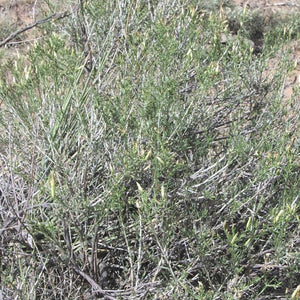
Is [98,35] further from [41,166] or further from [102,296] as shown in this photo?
[102,296]

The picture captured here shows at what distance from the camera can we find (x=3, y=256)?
2271mm

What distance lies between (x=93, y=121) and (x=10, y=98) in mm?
456

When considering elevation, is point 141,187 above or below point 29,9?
above

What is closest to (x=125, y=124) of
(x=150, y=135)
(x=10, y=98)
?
(x=150, y=135)

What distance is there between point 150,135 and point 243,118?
0.87 metres

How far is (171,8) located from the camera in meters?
3.16

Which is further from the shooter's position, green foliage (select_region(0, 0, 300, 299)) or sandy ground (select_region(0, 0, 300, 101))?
sandy ground (select_region(0, 0, 300, 101))

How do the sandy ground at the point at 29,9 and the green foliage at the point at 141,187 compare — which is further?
the sandy ground at the point at 29,9

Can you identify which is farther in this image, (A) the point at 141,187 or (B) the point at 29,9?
(B) the point at 29,9

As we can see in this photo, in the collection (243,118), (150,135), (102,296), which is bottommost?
(102,296)

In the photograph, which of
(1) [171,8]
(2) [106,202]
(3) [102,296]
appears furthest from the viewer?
(1) [171,8]

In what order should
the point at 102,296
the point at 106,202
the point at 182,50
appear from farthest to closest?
the point at 182,50 < the point at 102,296 < the point at 106,202

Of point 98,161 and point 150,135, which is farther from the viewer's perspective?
point 98,161

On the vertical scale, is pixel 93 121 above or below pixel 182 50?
below
